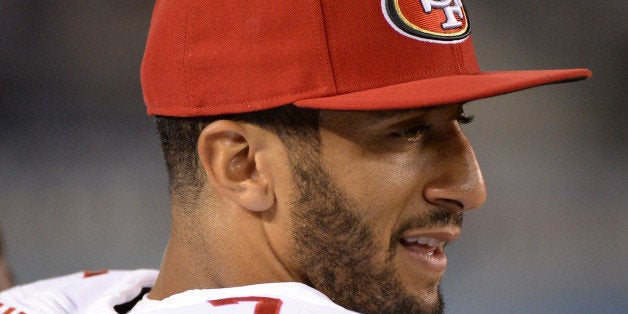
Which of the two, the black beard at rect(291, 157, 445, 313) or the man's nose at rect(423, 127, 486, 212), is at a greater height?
the man's nose at rect(423, 127, 486, 212)

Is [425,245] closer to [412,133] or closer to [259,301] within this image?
[412,133]

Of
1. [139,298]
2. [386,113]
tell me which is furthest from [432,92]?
[139,298]

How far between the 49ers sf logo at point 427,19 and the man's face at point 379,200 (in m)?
0.10

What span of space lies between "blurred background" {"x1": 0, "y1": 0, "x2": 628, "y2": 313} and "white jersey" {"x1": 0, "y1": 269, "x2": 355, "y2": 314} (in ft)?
5.21

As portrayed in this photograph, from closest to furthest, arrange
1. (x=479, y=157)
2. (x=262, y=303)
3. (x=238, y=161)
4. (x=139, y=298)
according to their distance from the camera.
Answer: (x=262, y=303)
(x=238, y=161)
(x=139, y=298)
(x=479, y=157)

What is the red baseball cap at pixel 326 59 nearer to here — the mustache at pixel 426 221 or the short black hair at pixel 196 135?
the short black hair at pixel 196 135

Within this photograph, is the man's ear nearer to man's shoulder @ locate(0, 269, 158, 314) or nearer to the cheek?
the cheek

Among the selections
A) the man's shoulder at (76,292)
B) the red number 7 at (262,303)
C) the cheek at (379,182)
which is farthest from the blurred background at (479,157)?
the red number 7 at (262,303)

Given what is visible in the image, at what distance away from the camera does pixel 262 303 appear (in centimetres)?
105

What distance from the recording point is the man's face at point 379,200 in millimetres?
1124

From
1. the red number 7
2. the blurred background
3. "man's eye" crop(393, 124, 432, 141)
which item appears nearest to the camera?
the red number 7

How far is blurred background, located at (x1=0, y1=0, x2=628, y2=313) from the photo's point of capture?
307 cm

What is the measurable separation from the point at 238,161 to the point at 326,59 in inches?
7.4

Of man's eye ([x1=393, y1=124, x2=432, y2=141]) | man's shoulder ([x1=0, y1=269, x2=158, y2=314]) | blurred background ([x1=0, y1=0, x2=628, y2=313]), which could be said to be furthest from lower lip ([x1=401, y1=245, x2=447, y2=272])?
blurred background ([x1=0, y1=0, x2=628, y2=313])
